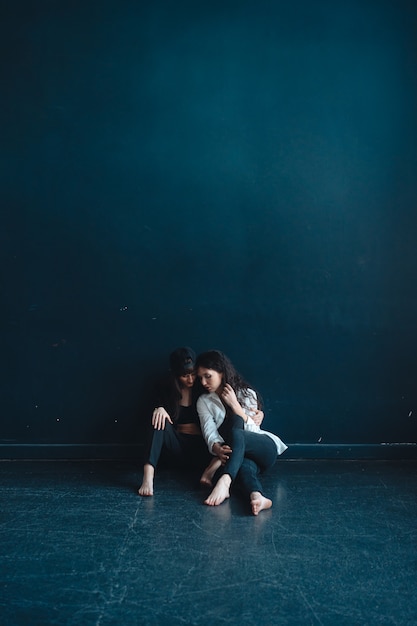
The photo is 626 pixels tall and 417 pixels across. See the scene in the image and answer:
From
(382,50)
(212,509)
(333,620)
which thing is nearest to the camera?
(333,620)

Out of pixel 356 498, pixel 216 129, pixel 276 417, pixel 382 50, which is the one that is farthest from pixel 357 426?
pixel 382 50

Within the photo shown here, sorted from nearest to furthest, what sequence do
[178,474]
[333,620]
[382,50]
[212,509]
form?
[333,620] < [212,509] < [178,474] < [382,50]

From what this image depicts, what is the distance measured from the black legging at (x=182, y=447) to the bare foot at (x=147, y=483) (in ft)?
0.42

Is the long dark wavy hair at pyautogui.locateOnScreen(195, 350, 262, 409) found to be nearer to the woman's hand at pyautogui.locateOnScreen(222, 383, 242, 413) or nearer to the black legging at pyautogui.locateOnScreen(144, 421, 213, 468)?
the woman's hand at pyautogui.locateOnScreen(222, 383, 242, 413)

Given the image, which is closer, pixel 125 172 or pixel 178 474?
pixel 178 474

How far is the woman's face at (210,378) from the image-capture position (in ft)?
10.7

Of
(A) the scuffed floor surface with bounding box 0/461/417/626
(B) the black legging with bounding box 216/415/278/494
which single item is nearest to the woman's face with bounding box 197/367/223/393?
(B) the black legging with bounding box 216/415/278/494

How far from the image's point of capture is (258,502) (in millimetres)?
2713

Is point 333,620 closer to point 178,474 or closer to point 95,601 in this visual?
point 95,601

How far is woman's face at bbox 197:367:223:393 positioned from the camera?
10.7 feet

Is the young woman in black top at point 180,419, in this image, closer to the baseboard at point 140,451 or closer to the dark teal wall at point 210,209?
the dark teal wall at point 210,209

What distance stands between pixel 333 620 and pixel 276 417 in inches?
74.9

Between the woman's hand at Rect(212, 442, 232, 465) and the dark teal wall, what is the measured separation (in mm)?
620

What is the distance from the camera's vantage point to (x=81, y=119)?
11.9ft
